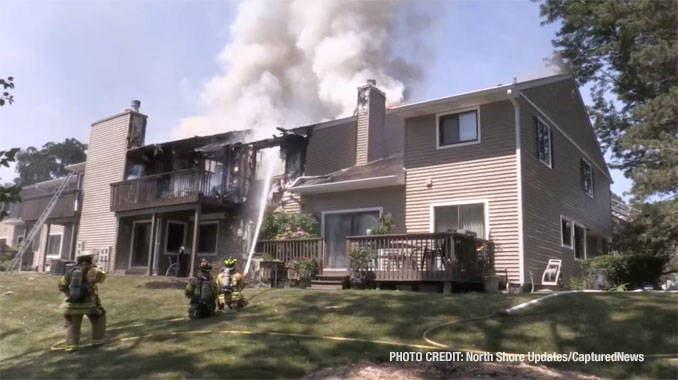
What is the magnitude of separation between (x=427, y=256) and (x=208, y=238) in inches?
440

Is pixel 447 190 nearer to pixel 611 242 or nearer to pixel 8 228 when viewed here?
pixel 611 242

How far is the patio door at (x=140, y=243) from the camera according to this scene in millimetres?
24125

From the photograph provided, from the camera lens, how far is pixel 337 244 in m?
18.0

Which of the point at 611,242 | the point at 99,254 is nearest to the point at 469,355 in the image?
the point at 611,242

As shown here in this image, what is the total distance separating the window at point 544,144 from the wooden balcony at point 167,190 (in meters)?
10.9

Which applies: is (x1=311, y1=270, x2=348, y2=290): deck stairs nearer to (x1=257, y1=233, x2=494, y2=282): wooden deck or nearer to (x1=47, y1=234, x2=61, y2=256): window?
(x1=257, y1=233, x2=494, y2=282): wooden deck

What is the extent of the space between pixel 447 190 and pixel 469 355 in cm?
930

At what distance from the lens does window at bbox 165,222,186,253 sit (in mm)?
23469

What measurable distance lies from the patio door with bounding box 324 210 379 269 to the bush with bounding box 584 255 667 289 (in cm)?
656

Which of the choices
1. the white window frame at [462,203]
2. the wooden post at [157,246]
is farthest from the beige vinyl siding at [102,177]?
the white window frame at [462,203]

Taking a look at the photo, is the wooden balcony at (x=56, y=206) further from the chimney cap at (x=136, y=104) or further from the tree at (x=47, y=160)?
the tree at (x=47, y=160)

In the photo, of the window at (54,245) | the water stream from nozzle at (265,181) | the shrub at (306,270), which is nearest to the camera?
the shrub at (306,270)

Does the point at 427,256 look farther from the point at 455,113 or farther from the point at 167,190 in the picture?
the point at 167,190

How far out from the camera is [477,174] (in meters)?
15.7
